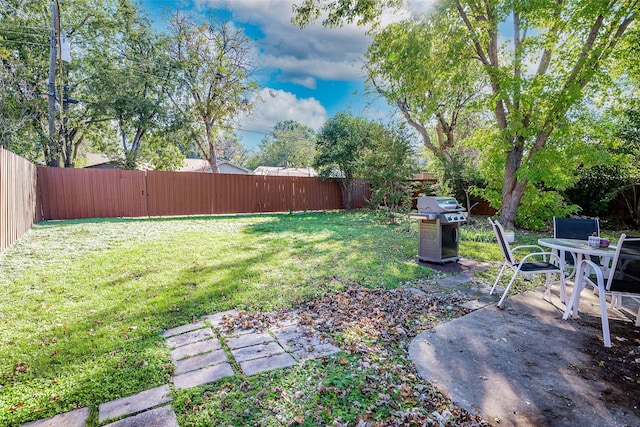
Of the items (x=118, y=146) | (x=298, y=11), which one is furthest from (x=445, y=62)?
(x=118, y=146)

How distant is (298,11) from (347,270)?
6.48 metres

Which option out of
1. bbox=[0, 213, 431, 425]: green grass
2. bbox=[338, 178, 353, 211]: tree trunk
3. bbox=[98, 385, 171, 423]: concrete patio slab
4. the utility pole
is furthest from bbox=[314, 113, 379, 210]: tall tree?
bbox=[98, 385, 171, 423]: concrete patio slab

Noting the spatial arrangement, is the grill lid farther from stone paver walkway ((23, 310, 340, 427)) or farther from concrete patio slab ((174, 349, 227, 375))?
concrete patio slab ((174, 349, 227, 375))

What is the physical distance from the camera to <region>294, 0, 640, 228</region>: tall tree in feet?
20.9

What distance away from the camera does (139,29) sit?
13.2m

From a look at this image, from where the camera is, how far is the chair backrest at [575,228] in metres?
3.72

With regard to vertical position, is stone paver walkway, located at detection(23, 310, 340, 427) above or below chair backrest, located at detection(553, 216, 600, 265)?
below

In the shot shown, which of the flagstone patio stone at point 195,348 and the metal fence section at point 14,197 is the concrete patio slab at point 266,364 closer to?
the flagstone patio stone at point 195,348

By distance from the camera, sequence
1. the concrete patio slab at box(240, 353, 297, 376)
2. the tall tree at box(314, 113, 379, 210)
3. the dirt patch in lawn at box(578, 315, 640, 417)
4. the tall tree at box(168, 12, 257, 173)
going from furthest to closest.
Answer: the tall tree at box(168, 12, 257, 173) → the tall tree at box(314, 113, 379, 210) → the concrete patio slab at box(240, 353, 297, 376) → the dirt patch in lawn at box(578, 315, 640, 417)

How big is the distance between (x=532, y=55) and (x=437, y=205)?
6.07 meters

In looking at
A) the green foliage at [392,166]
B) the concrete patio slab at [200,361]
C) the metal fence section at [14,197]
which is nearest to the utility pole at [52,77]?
the metal fence section at [14,197]

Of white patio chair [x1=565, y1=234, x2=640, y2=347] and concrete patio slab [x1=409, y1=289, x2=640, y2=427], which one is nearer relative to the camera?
concrete patio slab [x1=409, y1=289, x2=640, y2=427]

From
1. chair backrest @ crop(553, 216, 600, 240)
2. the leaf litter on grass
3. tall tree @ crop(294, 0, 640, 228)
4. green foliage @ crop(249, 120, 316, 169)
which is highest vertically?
green foliage @ crop(249, 120, 316, 169)

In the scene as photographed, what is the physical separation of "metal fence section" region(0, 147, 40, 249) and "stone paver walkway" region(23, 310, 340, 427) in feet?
14.4
